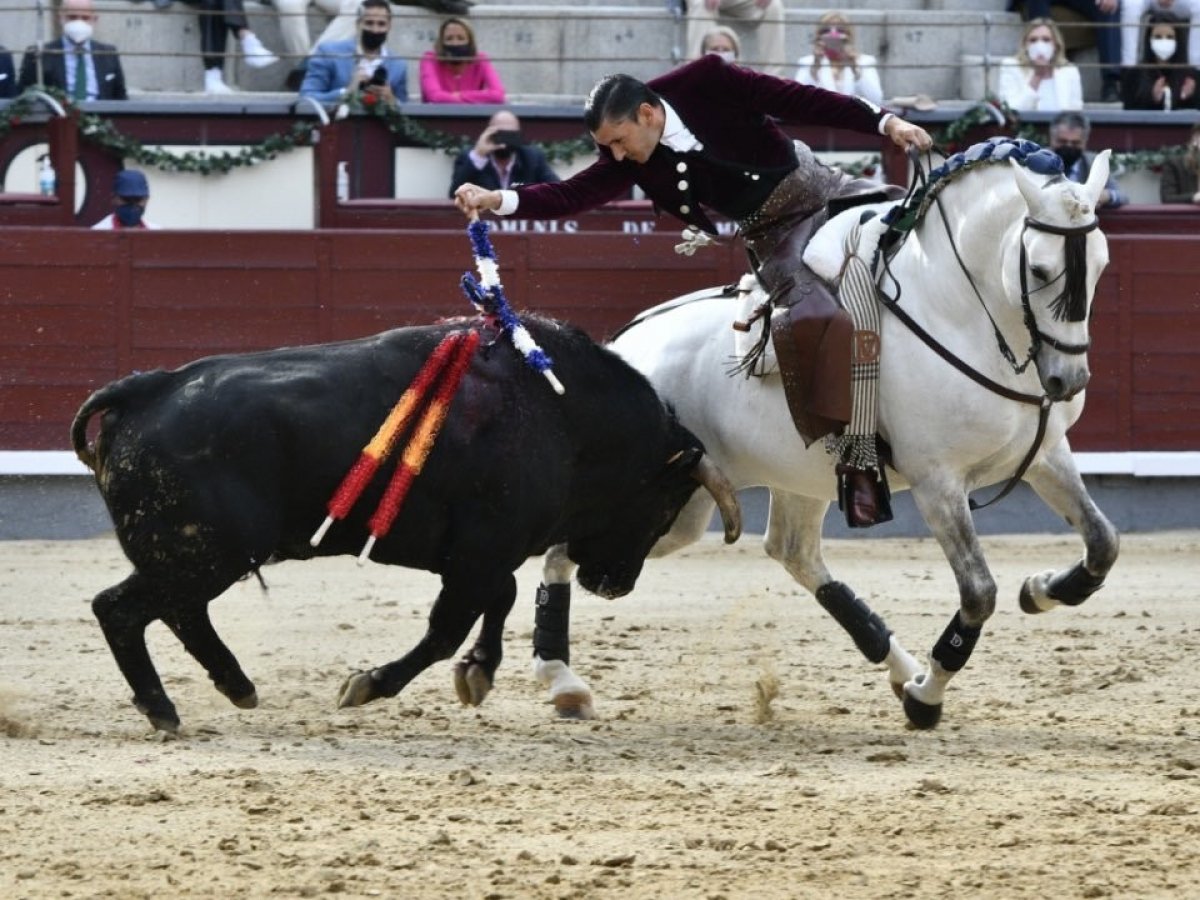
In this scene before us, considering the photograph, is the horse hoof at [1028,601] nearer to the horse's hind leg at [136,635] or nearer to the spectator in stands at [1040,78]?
the horse's hind leg at [136,635]

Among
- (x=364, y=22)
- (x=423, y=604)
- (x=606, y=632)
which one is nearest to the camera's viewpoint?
(x=606, y=632)

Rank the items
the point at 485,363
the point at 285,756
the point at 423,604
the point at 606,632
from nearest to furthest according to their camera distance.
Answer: the point at 285,756 < the point at 485,363 < the point at 606,632 < the point at 423,604

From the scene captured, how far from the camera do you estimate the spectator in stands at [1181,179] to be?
13.1 meters

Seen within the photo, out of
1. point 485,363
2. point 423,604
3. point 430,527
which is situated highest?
point 485,363

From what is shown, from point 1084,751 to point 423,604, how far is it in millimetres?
3905

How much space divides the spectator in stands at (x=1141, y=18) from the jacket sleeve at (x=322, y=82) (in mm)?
5066

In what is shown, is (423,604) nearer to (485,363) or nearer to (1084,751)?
(485,363)

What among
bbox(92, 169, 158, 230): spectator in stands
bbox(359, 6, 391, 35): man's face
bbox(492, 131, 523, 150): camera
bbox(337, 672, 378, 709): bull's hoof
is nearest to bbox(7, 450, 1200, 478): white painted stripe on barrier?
bbox(492, 131, 523, 150): camera

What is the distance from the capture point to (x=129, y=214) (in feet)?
38.1

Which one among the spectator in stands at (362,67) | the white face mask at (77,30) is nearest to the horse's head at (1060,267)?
the spectator in stands at (362,67)

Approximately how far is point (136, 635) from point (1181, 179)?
880 cm

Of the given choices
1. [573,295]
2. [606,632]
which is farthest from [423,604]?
[573,295]

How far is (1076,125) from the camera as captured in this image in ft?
38.6

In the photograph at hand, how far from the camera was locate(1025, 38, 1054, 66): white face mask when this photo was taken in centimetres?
1345
